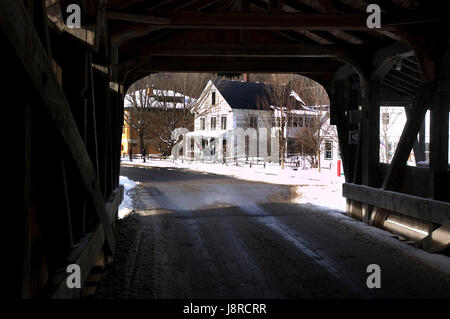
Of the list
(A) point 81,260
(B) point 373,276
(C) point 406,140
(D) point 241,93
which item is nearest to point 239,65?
(C) point 406,140

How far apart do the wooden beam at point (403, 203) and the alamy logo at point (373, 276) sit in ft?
5.06

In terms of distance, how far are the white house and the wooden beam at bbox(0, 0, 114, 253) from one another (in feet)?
119

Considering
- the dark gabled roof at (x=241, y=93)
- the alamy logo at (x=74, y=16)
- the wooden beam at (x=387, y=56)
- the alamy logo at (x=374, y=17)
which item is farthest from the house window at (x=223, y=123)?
the alamy logo at (x=74, y=16)

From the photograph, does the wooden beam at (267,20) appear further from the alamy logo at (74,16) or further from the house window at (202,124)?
the house window at (202,124)

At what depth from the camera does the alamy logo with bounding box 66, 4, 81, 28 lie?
4.59 m

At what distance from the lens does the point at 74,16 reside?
4648mm

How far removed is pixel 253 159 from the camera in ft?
137

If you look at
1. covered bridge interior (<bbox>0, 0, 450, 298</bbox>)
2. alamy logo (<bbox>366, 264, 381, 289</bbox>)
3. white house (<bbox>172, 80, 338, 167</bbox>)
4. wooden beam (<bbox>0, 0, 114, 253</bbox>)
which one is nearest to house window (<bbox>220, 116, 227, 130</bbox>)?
white house (<bbox>172, 80, 338, 167</bbox>)

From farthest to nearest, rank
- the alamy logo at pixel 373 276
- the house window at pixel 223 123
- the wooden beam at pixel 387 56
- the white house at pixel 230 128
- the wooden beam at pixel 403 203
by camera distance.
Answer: the house window at pixel 223 123 → the white house at pixel 230 128 → the wooden beam at pixel 387 56 → the wooden beam at pixel 403 203 → the alamy logo at pixel 373 276

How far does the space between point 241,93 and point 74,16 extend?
42.6 m

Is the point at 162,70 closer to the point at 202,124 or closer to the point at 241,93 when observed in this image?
the point at 241,93

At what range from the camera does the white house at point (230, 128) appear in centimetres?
4266

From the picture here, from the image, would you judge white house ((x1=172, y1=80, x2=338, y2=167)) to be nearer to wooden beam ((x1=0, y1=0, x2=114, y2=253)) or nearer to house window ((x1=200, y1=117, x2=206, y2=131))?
house window ((x1=200, y1=117, x2=206, y2=131))
